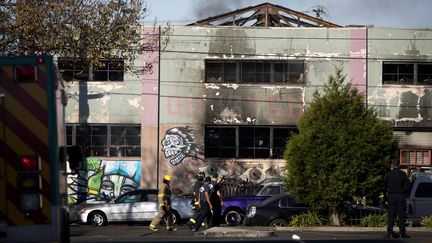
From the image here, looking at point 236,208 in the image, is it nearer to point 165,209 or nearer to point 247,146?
point 165,209

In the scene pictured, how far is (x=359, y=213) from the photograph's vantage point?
2159cm

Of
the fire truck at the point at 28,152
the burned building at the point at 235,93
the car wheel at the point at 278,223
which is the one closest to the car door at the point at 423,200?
the car wheel at the point at 278,223

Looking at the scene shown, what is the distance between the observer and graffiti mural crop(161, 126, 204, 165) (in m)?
32.8

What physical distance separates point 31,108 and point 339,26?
27705mm

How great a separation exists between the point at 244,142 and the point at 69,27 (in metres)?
14.6

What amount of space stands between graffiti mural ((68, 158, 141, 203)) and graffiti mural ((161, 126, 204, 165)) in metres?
1.37

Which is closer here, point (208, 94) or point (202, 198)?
point (202, 198)

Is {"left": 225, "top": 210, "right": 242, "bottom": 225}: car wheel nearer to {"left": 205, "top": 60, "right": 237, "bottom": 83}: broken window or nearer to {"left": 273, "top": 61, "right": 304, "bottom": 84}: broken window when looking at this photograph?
{"left": 205, "top": 60, "right": 237, "bottom": 83}: broken window

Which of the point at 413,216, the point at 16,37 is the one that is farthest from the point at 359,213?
the point at 16,37

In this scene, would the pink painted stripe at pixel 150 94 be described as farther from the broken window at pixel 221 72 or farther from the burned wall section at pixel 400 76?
the burned wall section at pixel 400 76

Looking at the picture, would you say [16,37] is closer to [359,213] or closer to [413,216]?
[359,213]

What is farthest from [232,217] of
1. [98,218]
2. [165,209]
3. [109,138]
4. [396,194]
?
[396,194]

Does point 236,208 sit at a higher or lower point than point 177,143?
lower

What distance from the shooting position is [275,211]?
2164 centimetres
